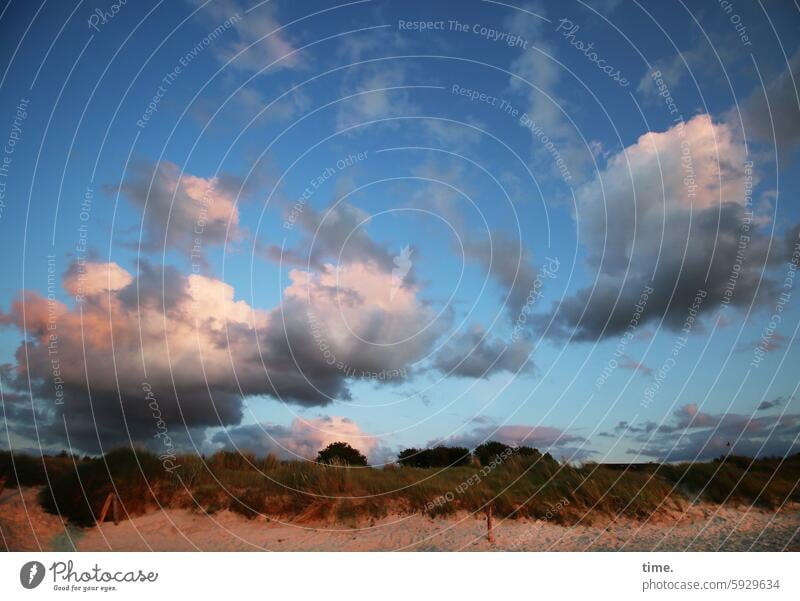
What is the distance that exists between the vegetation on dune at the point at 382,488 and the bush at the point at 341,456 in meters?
0.38

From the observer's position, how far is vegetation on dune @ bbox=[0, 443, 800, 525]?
17.0 meters

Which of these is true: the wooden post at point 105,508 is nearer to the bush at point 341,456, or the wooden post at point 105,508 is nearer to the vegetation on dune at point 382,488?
the vegetation on dune at point 382,488

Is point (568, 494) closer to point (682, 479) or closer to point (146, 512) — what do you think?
point (682, 479)

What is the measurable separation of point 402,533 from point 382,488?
6.84 feet

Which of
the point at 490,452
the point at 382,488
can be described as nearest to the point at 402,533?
the point at 382,488

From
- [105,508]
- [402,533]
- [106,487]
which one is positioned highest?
[106,487]

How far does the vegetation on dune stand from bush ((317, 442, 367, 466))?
1.24 feet

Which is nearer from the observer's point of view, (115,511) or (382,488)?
(115,511)

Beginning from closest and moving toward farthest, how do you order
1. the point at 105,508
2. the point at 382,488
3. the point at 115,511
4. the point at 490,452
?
the point at 105,508 < the point at 115,511 < the point at 382,488 < the point at 490,452

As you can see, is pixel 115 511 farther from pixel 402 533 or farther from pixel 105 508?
pixel 402 533

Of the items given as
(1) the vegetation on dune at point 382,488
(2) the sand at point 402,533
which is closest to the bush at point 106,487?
(1) the vegetation on dune at point 382,488

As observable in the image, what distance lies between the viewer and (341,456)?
2102 cm

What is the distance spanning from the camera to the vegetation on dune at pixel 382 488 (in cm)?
1703

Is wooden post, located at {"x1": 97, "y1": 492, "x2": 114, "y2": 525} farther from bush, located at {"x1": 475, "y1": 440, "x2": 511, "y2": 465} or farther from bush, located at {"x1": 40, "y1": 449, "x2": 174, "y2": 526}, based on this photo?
bush, located at {"x1": 475, "y1": 440, "x2": 511, "y2": 465}
